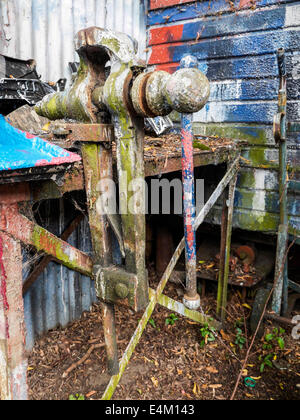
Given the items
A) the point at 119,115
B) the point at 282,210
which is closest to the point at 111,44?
the point at 119,115

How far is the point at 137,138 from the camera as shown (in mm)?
1849

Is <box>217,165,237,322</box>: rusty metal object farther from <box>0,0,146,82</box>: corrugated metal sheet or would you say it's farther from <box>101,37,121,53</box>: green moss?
<box>101,37,121,53</box>: green moss

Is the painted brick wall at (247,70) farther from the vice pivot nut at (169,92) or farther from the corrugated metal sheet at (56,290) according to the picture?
the vice pivot nut at (169,92)

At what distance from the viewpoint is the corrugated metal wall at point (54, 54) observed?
126 inches

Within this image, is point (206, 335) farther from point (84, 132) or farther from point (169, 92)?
point (169, 92)

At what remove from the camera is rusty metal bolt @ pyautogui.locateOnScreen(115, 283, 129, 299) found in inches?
79.0

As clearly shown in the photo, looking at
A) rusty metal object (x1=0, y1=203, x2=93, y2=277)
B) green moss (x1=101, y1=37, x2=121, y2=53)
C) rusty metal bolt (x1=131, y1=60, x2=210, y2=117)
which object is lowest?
rusty metal object (x1=0, y1=203, x2=93, y2=277)

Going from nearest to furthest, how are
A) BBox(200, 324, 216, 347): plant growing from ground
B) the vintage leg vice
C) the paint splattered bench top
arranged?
1. the vintage leg vice
2. the paint splattered bench top
3. BBox(200, 324, 216, 347): plant growing from ground

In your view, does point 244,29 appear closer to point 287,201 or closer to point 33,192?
point 287,201

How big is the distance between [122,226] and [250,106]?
112 inches

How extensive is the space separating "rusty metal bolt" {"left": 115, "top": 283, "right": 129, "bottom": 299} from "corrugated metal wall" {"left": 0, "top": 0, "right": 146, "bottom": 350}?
1.27 m

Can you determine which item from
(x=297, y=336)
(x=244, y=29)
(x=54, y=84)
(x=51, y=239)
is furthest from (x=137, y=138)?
(x=297, y=336)

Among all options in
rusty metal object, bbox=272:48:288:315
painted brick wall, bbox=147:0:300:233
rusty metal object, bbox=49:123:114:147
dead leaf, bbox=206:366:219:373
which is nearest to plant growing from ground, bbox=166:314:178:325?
dead leaf, bbox=206:366:219:373

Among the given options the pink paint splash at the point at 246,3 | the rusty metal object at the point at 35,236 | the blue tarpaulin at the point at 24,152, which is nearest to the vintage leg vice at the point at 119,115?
the rusty metal object at the point at 35,236
